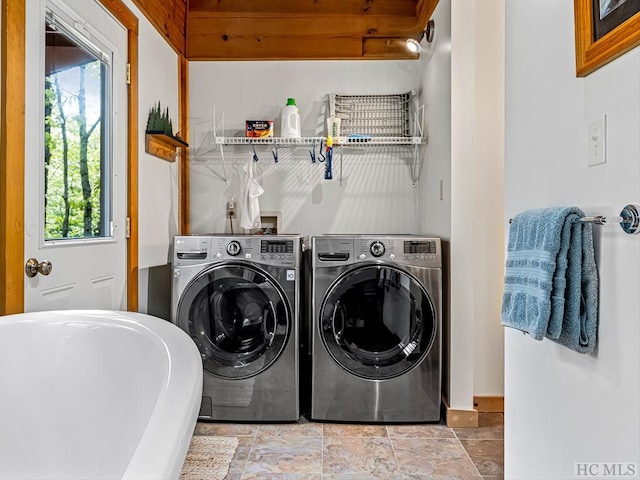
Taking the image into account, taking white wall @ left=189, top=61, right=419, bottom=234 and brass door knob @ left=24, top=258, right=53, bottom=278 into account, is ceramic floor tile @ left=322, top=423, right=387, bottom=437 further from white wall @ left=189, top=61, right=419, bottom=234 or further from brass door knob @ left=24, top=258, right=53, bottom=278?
brass door knob @ left=24, top=258, right=53, bottom=278

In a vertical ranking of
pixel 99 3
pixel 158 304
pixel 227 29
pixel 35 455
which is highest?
pixel 227 29

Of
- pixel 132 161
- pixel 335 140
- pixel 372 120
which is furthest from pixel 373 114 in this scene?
pixel 132 161

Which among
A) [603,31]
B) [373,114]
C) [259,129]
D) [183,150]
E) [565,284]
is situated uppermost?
[373,114]

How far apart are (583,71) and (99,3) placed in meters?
1.98

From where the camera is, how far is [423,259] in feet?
7.32

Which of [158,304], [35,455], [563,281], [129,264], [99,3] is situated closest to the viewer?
[563,281]

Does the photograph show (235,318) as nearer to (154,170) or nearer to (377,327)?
(377,327)

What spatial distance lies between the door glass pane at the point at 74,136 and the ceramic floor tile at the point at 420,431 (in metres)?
1.75

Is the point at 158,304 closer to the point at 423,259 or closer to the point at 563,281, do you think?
the point at 423,259

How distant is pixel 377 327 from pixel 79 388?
1456 mm

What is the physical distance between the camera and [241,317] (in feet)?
7.49

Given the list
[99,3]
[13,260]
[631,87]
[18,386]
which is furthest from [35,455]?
[99,3]

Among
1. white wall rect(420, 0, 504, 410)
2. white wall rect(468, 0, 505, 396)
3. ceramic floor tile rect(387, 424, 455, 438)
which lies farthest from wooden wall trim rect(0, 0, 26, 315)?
white wall rect(468, 0, 505, 396)

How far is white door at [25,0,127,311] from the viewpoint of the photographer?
58.9 inches
